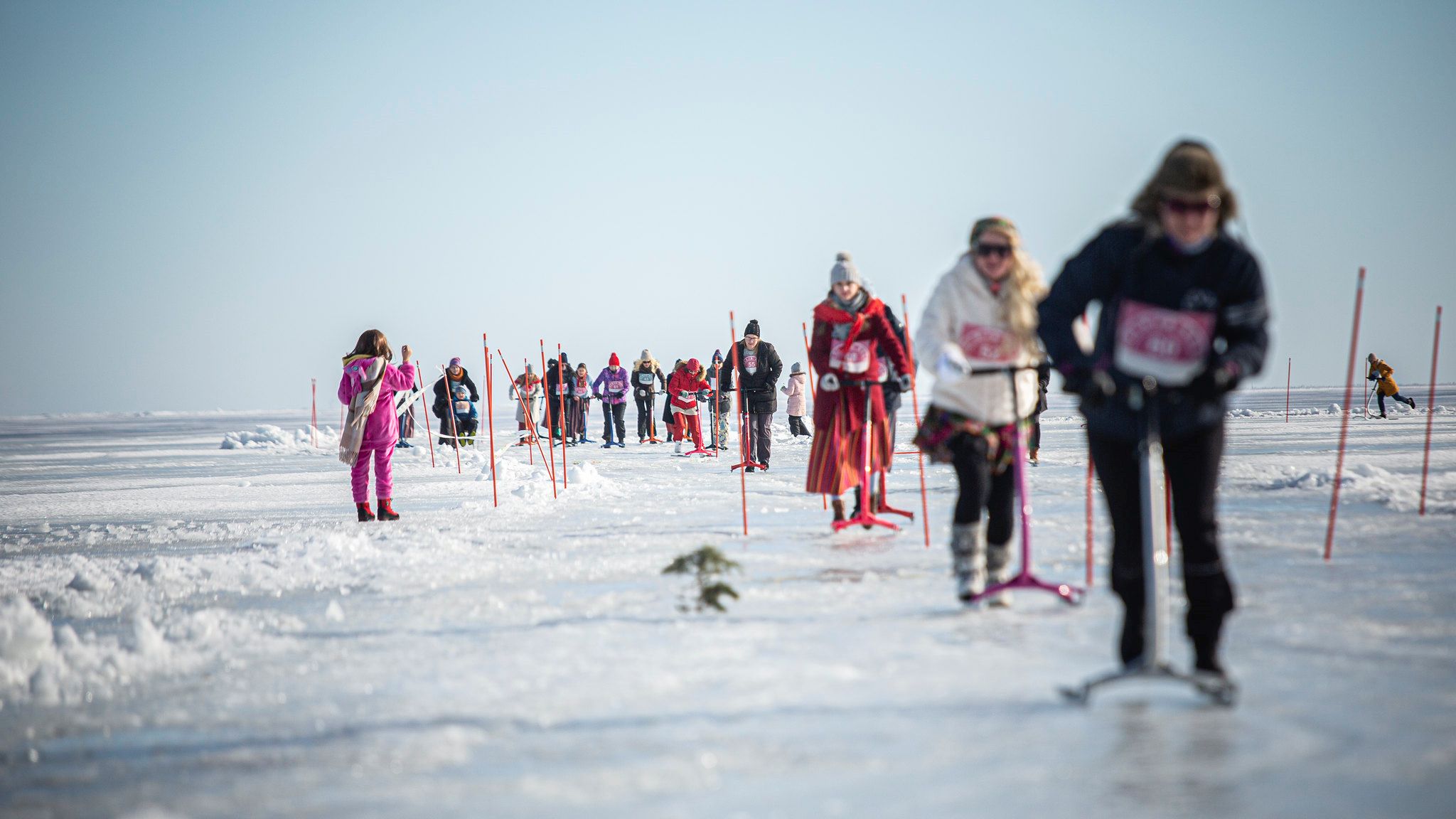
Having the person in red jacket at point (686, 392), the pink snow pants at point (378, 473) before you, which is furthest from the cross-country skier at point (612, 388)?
the pink snow pants at point (378, 473)

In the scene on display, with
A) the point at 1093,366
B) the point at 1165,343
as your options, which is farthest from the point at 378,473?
the point at 1165,343

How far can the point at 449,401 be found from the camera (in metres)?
15.6

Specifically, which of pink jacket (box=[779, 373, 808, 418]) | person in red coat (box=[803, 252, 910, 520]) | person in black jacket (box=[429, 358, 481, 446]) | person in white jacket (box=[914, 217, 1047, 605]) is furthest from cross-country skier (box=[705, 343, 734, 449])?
person in white jacket (box=[914, 217, 1047, 605])

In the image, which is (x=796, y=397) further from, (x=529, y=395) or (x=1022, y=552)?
(x=1022, y=552)

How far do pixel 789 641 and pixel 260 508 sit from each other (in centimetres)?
787

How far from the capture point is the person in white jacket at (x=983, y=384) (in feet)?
12.8

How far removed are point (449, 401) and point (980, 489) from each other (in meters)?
12.8

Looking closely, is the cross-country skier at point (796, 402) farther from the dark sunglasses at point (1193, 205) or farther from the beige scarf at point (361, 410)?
the dark sunglasses at point (1193, 205)

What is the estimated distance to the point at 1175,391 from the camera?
2.68 m

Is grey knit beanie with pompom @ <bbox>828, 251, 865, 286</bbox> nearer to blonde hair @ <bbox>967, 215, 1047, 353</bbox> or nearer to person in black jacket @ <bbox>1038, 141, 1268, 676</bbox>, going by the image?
blonde hair @ <bbox>967, 215, 1047, 353</bbox>

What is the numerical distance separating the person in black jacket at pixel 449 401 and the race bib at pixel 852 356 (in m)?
10.6

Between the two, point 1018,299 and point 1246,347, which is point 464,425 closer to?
point 1018,299

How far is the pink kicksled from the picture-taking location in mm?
3719

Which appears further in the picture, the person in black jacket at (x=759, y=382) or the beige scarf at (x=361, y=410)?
the person in black jacket at (x=759, y=382)
